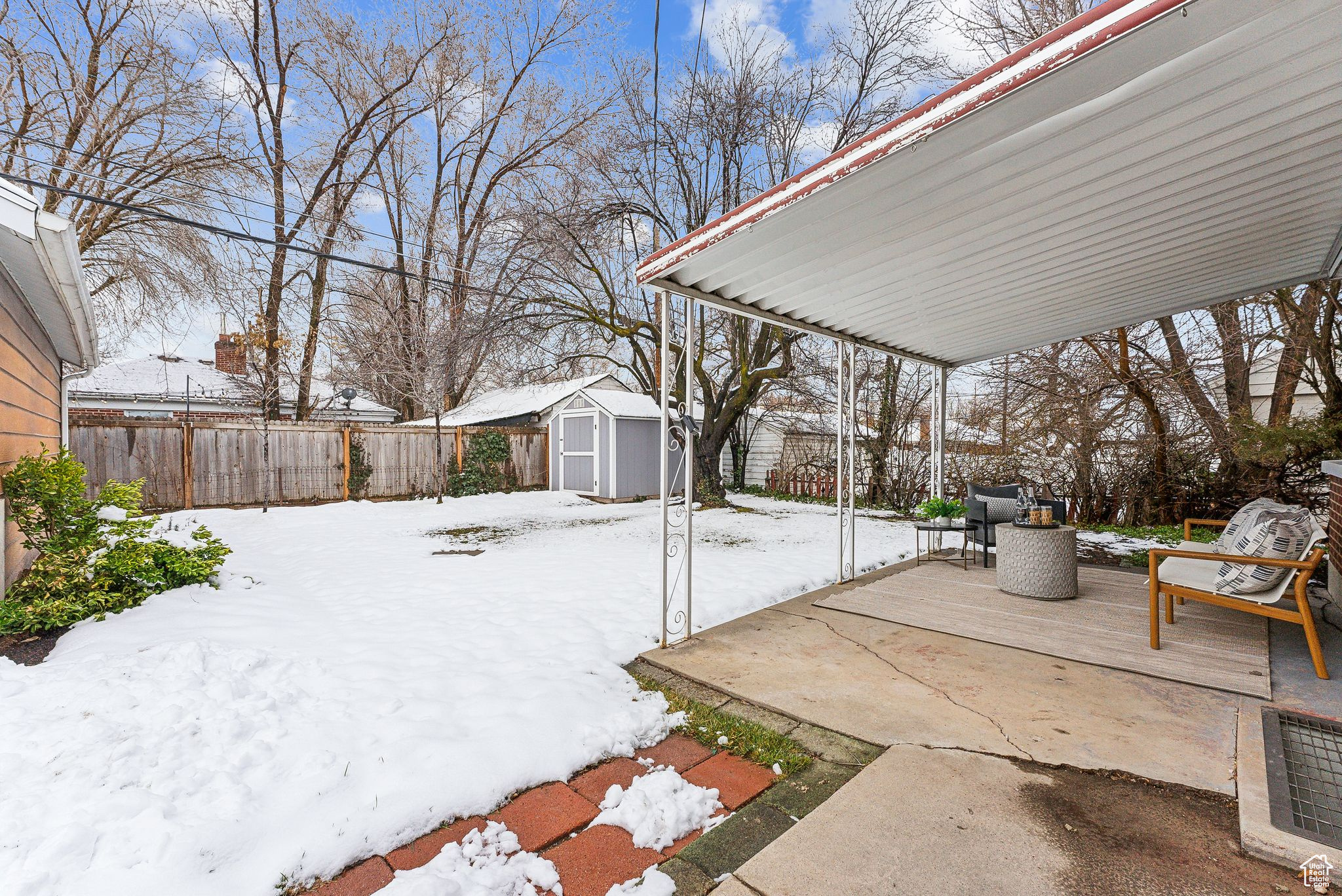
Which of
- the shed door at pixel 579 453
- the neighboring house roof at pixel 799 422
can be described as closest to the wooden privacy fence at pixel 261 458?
the shed door at pixel 579 453

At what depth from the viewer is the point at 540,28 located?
41.7ft

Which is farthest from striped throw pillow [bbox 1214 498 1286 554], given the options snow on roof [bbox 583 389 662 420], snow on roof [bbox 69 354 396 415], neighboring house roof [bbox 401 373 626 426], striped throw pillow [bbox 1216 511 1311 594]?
snow on roof [bbox 69 354 396 415]

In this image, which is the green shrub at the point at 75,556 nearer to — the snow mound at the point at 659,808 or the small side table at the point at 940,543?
the snow mound at the point at 659,808

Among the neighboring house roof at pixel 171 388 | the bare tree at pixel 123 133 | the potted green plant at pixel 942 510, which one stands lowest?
the potted green plant at pixel 942 510

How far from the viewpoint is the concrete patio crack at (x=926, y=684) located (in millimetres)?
2246

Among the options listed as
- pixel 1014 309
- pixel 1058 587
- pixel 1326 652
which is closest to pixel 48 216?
pixel 1014 309

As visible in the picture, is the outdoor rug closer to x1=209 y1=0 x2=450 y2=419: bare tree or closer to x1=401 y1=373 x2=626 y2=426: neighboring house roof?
x1=401 y1=373 x2=626 y2=426: neighboring house roof

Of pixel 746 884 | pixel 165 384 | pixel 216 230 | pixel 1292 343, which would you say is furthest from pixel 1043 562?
pixel 165 384

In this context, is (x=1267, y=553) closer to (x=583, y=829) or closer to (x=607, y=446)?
(x=583, y=829)

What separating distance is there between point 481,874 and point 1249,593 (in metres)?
3.98

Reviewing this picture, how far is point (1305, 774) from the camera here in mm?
1960

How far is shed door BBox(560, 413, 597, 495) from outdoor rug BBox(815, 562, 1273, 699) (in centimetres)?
797

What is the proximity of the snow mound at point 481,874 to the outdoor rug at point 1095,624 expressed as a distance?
9.22 feet

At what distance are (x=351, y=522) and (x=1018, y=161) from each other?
912 centimetres
